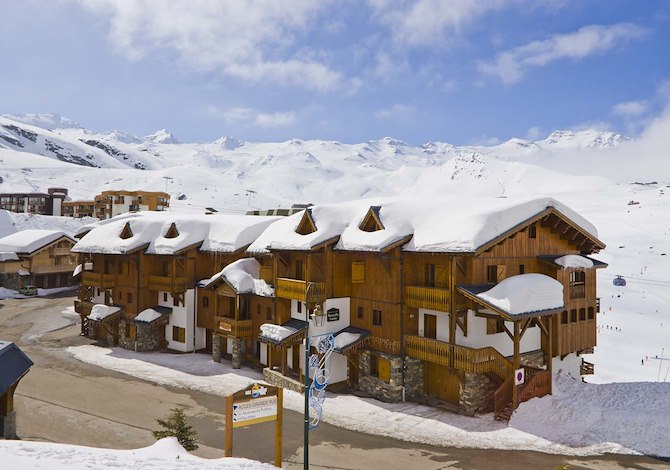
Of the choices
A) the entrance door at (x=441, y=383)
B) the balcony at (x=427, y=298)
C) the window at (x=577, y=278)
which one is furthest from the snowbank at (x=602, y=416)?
the balcony at (x=427, y=298)

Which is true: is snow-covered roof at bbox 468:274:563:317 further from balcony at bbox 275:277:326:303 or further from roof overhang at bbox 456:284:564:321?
balcony at bbox 275:277:326:303

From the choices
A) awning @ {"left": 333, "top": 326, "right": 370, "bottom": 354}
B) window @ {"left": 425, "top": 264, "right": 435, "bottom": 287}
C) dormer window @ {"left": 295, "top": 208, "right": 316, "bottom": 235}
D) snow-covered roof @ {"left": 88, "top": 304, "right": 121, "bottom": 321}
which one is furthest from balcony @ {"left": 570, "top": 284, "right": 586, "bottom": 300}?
snow-covered roof @ {"left": 88, "top": 304, "right": 121, "bottom": 321}

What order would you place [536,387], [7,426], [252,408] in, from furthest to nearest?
[536,387] → [7,426] → [252,408]

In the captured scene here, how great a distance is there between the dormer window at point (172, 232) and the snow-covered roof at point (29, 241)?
37315 millimetres

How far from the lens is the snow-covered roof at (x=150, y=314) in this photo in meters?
40.9

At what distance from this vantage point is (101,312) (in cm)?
4306

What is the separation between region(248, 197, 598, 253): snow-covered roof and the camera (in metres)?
26.7

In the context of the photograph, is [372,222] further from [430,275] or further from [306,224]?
[306,224]

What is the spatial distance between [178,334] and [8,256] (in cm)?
3967

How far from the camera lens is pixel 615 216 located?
163125 millimetres

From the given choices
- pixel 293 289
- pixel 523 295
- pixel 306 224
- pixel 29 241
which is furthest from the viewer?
pixel 29 241

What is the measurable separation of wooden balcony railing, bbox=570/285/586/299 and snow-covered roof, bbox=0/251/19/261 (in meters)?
68.3

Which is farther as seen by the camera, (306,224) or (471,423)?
(306,224)

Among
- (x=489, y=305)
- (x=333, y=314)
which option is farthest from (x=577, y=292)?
(x=333, y=314)
